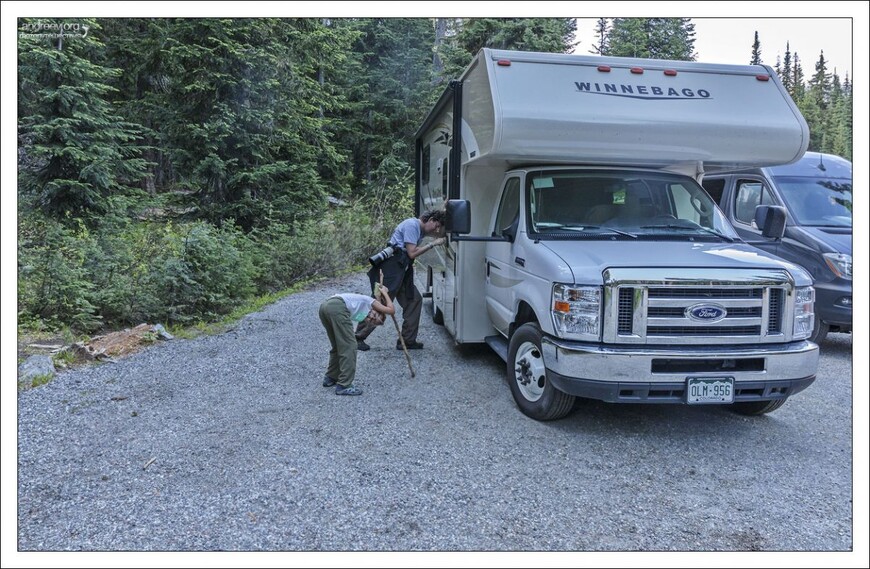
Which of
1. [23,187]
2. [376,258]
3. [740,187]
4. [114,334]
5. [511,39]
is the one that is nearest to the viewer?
[376,258]

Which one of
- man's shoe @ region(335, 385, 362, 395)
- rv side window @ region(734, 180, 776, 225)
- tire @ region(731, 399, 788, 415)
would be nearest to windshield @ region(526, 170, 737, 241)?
tire @ region(731, 399, 788, 415)

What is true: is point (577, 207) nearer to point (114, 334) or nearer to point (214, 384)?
point (214, 384)

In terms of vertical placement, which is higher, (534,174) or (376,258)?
(534,174)

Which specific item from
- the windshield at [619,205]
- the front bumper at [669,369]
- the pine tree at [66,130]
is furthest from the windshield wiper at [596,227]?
the pine tree at [66,130]

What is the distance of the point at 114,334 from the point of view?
302 inches

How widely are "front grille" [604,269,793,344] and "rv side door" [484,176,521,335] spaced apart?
1.37m

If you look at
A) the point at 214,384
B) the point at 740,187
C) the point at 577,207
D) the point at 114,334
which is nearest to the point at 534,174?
A: the point at 577,207

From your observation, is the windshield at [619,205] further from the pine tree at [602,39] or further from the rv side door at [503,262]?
the pine tree at [602,39]

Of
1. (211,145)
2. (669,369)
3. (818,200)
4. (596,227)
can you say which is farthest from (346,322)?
(211,145)

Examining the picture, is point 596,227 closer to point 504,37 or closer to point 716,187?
point 716,187

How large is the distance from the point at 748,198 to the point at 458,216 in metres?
5.26

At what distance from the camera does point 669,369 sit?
463cm

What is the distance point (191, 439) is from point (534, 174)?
12.5 feet

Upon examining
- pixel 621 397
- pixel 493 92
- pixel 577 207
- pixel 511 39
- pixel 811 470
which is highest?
pixel 511 39
